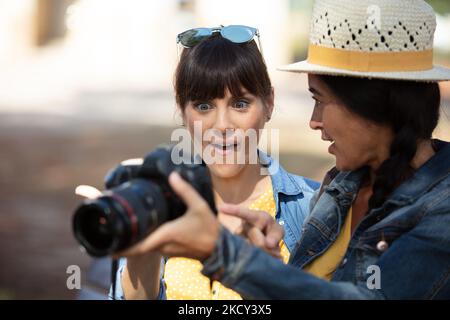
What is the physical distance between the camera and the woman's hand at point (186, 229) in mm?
1778

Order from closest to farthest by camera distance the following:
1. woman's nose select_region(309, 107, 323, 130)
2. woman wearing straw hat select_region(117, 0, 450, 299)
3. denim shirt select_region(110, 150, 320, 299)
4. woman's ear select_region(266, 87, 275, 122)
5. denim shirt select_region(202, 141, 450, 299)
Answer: denim shirt select_region(202, 141, 450, 299) < woman wearing straw hat select_region(117, 0, 450, 299) < woman's nose select_region(309, 107, 323, 130) < denim shirt select_region(110, 150, 320, 299) < woman's ear select_region(266, 87, 275, 122)

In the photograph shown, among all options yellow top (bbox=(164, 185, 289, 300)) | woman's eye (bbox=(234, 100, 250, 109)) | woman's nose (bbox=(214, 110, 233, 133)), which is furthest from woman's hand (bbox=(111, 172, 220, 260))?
woman's eye (bbox=(234, 100, 250, 109))

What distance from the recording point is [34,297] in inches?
202

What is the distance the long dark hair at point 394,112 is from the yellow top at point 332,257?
0.74ft

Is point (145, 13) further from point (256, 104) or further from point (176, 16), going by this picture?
point (256, 104)

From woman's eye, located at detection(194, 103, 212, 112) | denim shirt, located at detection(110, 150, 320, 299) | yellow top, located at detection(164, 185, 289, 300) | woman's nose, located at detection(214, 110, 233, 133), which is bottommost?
yellow top, located at detection(164, 185, 289, 300)

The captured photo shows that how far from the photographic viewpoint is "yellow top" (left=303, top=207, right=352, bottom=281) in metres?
2.42

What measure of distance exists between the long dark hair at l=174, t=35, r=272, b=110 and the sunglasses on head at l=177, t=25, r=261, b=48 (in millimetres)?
19

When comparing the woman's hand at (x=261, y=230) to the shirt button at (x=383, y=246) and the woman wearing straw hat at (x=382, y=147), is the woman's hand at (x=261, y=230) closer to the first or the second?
the woman wearing straw hat at (x=382, y=147)

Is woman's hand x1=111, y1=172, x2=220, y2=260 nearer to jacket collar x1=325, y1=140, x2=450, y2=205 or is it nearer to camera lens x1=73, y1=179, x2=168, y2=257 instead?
camera lens x1=73, y1=179, x2=168, y2=257

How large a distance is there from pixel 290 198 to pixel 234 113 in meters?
0.38

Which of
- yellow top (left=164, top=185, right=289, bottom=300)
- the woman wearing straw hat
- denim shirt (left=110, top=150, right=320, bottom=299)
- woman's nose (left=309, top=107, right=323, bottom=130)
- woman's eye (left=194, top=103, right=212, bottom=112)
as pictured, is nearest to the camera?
the woman wearing straw hat

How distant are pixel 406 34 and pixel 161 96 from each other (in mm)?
9901
